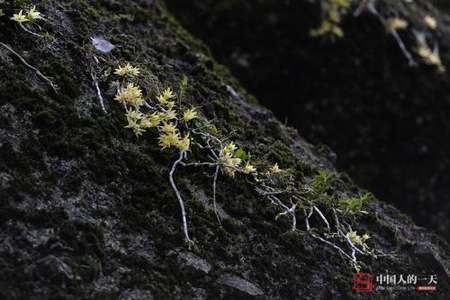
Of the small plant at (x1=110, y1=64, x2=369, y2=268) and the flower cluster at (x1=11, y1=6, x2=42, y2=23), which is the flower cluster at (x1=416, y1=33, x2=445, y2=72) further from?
the flower cluster at (x1=11, y1=6, x2=42, y2=23)

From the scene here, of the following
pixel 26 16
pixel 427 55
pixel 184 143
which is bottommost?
pixel 184 143

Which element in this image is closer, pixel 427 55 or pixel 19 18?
pixel 19 18

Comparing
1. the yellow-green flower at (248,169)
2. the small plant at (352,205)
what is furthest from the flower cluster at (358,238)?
the yellow-green flower at (248,169)

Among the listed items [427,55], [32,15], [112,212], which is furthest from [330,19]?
[112,212]

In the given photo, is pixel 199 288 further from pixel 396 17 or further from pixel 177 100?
pixel 396 17

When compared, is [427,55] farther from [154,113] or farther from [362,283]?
[154,113]

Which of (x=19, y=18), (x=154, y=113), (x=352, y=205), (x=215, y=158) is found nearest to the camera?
(x=19, y=18)

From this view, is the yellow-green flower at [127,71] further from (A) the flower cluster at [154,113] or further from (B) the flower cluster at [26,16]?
(B) the flower cluster at [26,16]
